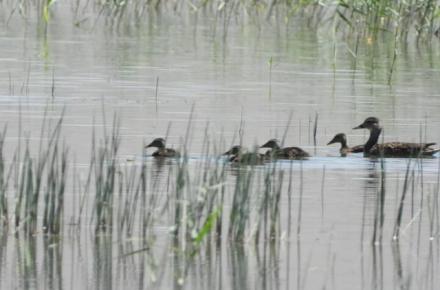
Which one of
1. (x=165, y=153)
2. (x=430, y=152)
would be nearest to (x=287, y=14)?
(x=430, y=152)

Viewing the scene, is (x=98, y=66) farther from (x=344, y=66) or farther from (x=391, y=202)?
(x=391, y=202)

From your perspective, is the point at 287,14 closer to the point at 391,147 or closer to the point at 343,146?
the point at 343,146

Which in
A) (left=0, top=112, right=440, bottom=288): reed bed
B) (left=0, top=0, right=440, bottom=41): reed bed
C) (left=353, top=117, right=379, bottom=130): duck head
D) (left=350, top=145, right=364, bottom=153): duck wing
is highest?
(left=0, top=0, right=440, bottom=41): reed bed

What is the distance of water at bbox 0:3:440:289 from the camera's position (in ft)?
28.6

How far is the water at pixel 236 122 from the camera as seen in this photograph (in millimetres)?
8719

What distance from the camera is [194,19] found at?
1088 inches

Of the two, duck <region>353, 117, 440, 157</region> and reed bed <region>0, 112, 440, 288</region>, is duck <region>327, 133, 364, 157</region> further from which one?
reed bed <region>0, 112, 440, 288</region>

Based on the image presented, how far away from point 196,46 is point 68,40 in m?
1.78

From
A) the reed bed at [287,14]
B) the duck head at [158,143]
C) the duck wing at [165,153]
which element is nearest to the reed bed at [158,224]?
the duck wing at [165,153]

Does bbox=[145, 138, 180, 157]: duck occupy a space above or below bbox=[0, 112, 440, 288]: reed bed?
above

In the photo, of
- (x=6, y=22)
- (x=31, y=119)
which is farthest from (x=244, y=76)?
(x=6, y=22)

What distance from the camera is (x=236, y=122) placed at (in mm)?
15195

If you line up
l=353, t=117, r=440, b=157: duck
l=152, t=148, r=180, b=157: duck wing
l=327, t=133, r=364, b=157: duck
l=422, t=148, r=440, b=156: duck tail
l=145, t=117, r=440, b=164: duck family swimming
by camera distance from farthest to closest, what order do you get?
l=327, t=133, r=364, b=157: duck → l=422, t=148, r=440, b=156: duck tail → l=353, t=117, r=440, b=157: duck → l=152, t=148, r=180, b=157: duck wing → l=145, t=117, r=440, b=164: duck family swimming

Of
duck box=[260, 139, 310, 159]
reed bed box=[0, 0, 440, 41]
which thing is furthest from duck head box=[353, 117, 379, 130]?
reed bed box=[0, 0, 440, 41]
